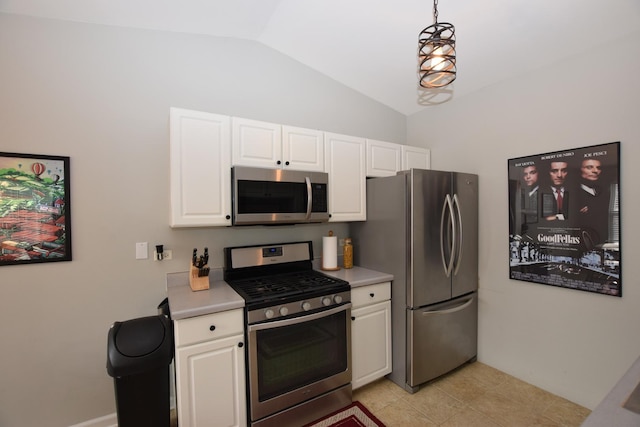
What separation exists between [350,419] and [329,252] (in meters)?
1.27

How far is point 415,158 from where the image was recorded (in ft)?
10.0

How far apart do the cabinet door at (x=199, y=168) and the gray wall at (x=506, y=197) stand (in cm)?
221

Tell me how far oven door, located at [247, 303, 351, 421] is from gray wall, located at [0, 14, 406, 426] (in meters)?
0.83

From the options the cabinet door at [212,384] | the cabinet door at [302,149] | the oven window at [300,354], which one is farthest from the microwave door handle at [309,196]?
the cabinet door at [212,384]

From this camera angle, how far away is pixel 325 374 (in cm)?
212

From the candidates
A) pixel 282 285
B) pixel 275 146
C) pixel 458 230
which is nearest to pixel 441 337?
pixel 458 230

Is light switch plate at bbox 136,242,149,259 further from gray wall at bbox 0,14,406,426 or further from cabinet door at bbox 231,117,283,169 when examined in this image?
cabinet door at bbox 231,117,283,169

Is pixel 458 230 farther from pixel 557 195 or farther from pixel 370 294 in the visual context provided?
pixel 370 294

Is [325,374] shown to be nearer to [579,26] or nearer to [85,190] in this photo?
[85,190]

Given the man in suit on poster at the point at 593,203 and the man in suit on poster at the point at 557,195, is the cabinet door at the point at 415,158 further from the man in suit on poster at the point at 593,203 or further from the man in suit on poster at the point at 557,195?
the man in suit on poster at the point at 593,203

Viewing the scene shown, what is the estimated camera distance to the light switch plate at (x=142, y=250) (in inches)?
82.9

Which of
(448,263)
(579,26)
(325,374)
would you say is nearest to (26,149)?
(325,374)

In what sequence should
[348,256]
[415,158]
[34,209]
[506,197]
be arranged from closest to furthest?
[34,209] < [506,197] < [348,256] < [415,158]

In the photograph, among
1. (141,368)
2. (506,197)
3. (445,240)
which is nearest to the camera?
(141,368)
